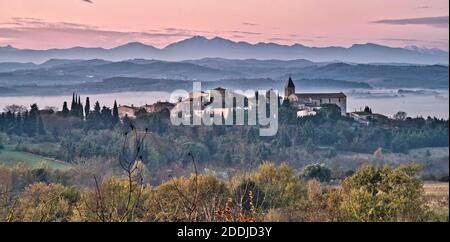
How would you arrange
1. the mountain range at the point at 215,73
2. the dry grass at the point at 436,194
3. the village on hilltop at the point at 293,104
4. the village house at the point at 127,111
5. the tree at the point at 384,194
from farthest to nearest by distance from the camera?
the mountain range at the point at 215,73, the village house at the point at 127,111, the village on hilltop at the point at 293,104, the dry grass at the point at 436,194, the tree at the point at 384,194

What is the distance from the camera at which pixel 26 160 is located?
372 inches

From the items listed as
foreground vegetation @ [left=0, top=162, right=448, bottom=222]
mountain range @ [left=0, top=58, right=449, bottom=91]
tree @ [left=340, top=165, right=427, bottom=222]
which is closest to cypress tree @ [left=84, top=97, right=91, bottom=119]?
mountain range @ [left=0, top=58, right=449, bottom=91]

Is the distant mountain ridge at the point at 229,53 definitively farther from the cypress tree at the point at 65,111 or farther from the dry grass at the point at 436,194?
the dry grass at the point at 436,194

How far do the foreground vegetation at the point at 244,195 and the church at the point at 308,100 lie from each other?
3.17 feet

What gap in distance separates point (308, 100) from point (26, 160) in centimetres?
424

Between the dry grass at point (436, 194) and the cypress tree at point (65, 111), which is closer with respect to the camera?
the dry grass at point (436, 194)

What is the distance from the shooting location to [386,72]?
8.82 m

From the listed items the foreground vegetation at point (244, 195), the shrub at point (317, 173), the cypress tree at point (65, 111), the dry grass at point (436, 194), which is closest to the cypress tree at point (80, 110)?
the cypress tree at point (65, 111)

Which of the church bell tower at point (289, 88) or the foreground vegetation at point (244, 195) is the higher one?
the church bell tower at point (289, 88)

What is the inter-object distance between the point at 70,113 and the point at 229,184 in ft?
8.56

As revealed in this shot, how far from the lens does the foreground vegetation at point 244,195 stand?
6648mm

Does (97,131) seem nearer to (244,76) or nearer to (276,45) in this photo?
(244,76)

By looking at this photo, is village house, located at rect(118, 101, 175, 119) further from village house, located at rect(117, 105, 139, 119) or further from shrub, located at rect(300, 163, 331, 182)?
shrub, located at rect(300, 163, 331, 182)
